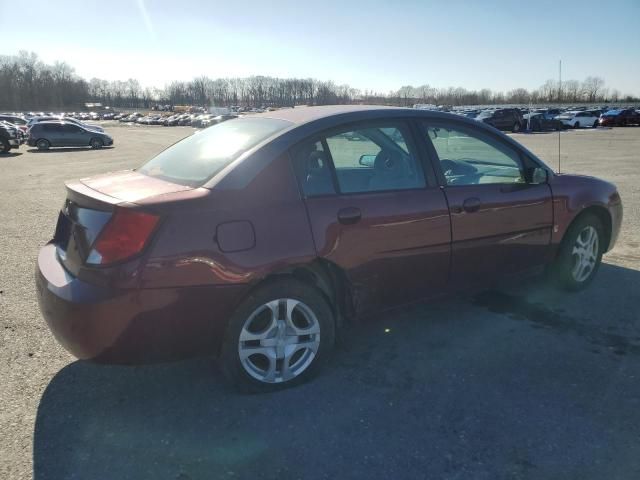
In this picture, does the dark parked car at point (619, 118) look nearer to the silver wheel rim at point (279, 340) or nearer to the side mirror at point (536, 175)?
the side mirror at point (536, 175)

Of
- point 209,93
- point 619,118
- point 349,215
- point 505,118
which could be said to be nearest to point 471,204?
point 349,215

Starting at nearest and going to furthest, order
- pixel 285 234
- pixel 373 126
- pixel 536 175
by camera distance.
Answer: pixel 285 234 → pixel 373 126 → pixel 536 175

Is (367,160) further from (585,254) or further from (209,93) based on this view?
(209,93)

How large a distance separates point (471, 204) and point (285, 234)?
1501 mm

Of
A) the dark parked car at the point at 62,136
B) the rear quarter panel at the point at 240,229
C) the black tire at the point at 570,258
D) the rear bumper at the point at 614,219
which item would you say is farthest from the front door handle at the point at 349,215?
the dark parked car at the point at 62,136

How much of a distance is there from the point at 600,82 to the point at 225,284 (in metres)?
142

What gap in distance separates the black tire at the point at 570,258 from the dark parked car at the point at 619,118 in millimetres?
44958

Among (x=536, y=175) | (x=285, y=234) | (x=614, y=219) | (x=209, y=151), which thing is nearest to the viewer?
(x=285, y=234)

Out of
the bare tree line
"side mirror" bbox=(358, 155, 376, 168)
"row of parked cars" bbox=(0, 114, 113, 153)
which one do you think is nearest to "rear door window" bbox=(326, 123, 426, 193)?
"side mirror" bbox=(358, 155, 376, 168)

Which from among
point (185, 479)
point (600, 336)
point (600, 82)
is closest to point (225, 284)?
point (185, 479)

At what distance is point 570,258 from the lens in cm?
445

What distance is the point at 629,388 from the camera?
9.99 ft

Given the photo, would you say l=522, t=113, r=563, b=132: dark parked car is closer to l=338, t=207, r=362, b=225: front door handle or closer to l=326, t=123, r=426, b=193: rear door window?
l=326, t=123, r=426, b=193: rear door window

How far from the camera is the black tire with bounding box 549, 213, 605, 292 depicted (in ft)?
14.4
